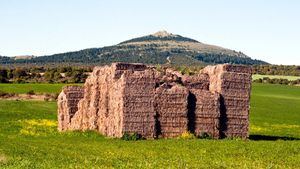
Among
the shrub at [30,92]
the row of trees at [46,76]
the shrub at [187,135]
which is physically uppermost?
the row of trees at [46,76]

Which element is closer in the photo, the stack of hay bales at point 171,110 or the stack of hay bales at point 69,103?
the stack of hay bales at point 171,110

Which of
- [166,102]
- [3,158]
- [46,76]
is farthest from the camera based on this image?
[46,76]

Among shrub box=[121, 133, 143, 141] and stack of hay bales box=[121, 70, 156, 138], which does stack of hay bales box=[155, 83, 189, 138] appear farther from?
shrub box=[121, 133, 143, 141]

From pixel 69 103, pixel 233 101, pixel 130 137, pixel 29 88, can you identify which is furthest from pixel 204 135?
pixel 29 88

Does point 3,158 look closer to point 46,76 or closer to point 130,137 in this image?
point 130,137

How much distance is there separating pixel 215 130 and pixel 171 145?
21.9 feet

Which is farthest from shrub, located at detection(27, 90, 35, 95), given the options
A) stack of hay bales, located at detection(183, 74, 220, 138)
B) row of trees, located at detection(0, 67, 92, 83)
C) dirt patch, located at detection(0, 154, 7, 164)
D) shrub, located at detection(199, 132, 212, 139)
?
dirt patch, located at detection(0, 154, 7, 164)

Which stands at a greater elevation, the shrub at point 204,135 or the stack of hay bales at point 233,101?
the stack of hay bales at point 233,101

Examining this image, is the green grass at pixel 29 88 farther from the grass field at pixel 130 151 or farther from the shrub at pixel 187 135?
the shrub at pixel 187 135

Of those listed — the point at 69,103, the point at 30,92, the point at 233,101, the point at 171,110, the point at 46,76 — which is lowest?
the point at 30,92

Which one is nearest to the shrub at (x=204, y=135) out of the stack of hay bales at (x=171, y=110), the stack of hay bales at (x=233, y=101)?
the stack of hay bales at (x=233, y=101)

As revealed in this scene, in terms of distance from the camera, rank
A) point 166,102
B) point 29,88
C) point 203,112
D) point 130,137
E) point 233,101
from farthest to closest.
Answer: point 29,88 < point 233,101 < point 203,112 < point 166,102 < point 130,137

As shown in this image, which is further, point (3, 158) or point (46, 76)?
point (46, 76)

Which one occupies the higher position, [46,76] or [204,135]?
[46,76]
